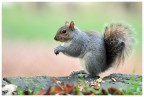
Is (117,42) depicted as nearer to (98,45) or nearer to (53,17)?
(98,45)

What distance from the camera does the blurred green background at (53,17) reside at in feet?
30.7

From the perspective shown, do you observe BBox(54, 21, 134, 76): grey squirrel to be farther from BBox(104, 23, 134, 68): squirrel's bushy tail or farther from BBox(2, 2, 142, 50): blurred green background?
BBox(2, 2, 142, 50): blurred green background

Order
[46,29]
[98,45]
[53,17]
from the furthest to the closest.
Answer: [53,17] < [46,29] < [98,45]

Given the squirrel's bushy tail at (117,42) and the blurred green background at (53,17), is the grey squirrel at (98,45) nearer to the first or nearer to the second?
the squirrel's bushy tail at (117,42)

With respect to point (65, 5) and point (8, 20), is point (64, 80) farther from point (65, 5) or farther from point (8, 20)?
point (65, 5)

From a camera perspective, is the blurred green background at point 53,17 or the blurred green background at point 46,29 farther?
A: the blurred green background at point 53,17

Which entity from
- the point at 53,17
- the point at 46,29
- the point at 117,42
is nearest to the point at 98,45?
the point at 117,42

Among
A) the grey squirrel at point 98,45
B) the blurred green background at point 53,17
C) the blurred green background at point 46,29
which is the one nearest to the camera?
the grey squirrel at point 98,45

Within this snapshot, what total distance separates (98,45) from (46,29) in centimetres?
534

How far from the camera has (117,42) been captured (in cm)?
436

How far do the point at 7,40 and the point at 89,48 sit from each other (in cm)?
493

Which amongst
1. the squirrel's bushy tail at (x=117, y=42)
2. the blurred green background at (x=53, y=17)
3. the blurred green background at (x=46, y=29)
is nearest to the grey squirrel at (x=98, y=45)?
the squirrel's bushy tail at (x=117, y=42)

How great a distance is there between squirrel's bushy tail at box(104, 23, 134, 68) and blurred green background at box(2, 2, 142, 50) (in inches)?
175

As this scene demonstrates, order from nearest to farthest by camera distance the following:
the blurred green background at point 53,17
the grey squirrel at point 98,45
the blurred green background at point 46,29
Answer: the grey squirrel at point 98,45, the blurred green background at point 46,29, the blurred green background at point 53,17
